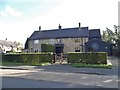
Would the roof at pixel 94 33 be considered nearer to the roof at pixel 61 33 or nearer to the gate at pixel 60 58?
the roof at pixel 61 33

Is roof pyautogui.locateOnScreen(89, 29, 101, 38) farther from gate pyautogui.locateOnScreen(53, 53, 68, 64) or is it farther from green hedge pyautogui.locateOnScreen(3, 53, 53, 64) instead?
green hedge pyautogui.locateOnScreen(3, 53, 53, 64)

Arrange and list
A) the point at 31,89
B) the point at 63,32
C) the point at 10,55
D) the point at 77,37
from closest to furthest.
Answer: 1. the point at 31,89
2. the point at 10,55
3. the point at 77,37
4. the point at 63,32

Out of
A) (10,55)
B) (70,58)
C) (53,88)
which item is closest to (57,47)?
(10,55)

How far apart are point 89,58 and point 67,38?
29387 millimetres

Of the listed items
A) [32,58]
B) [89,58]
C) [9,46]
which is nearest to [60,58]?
[32,58]

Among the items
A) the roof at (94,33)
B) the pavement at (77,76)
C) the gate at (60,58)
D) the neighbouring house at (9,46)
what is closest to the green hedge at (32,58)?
the gate at (60,58)

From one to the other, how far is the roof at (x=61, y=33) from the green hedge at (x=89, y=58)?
86.1 feet

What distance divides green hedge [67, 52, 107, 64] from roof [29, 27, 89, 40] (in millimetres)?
26252

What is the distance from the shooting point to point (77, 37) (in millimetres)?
56906

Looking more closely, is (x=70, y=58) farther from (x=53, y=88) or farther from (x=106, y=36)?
(x=106, y=36)

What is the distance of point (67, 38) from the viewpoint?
58.4 meters

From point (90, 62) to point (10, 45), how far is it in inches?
3072

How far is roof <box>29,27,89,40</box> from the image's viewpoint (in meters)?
57.9

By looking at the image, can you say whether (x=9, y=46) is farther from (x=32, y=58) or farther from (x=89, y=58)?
(x=89, y=58)
